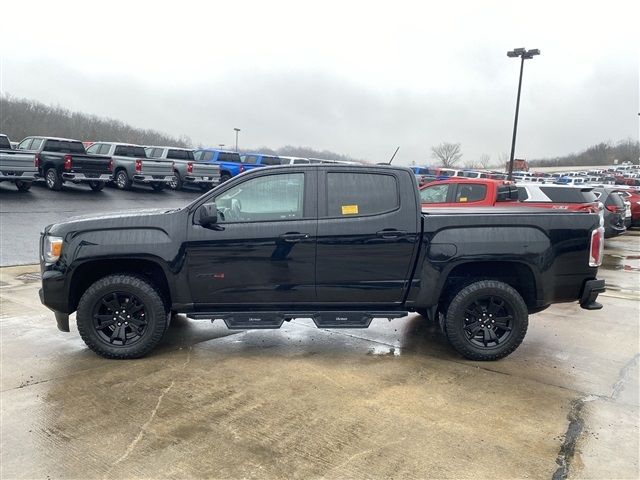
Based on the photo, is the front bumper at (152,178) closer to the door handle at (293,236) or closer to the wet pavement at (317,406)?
the wet pavement at (317,406)

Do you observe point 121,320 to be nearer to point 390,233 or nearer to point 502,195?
point 390,233

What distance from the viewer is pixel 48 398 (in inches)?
158

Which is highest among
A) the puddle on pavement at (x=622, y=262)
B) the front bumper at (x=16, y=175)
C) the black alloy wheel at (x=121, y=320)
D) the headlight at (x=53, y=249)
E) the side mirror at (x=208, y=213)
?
the side mirror at (x=208, y=213)

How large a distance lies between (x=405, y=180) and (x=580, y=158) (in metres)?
138

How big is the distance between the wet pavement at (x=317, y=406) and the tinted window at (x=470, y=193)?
483cm

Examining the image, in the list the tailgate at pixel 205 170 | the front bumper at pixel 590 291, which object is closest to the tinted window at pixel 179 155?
the tailgate at pixel 205 170

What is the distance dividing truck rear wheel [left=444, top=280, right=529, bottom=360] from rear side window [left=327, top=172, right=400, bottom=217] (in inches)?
44.0

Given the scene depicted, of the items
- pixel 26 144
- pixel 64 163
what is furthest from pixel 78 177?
pixel 26 144

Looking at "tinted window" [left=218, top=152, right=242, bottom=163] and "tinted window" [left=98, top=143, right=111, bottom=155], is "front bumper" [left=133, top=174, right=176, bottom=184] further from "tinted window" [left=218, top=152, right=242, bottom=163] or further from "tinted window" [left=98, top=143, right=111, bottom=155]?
"tinted window" [left=218, top=152, right=242, bottom=163]

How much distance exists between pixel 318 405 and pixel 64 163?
61.2 feet

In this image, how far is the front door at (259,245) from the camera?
474 cm

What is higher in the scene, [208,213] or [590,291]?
[208,213]

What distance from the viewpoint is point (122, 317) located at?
4.88 metres

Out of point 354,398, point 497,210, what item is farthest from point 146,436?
point 497,210
